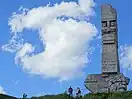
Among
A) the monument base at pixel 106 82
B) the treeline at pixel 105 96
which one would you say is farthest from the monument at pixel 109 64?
the treeline at pixel 105 96

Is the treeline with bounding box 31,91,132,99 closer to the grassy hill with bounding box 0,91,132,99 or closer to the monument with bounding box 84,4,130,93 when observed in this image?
the grassy hill with bounding box 0,91,132,99

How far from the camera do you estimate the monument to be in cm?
3164

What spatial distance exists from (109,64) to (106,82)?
1.57m

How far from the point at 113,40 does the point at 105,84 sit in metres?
3.88

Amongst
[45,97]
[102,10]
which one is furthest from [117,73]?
[45,97]

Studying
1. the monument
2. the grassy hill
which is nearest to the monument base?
the monument

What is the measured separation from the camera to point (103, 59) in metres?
32.9

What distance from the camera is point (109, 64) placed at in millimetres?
32562

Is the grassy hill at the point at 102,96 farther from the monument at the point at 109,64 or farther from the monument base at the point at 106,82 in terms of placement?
the monument at the point at 109,64

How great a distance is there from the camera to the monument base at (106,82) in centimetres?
3131

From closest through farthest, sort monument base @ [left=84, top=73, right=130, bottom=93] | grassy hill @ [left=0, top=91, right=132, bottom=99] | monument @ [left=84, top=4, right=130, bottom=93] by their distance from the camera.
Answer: grassy hill @ [left=0, top=91, right=132, bottom=99] < monument base @ [left=84, top=73, right=130, bottom=93] < monument @ [left=84, top=4, right=130, bottom=93]

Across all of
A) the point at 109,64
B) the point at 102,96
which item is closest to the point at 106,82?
the point at 109,64

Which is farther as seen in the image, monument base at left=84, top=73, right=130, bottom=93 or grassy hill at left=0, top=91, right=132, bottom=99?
monument base at left=84, top=73, right=130, bottom=93

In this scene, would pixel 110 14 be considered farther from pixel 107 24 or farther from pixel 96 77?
pixel 96 77
